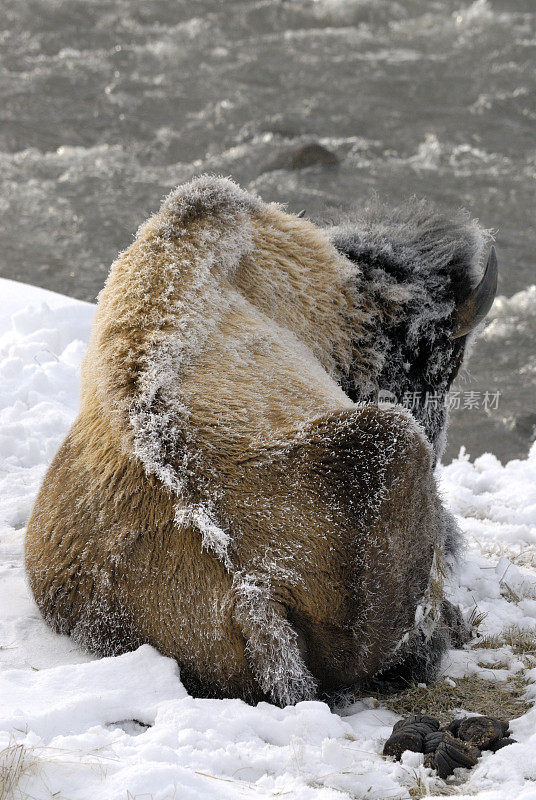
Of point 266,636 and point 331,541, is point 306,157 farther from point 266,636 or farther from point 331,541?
point 266,636

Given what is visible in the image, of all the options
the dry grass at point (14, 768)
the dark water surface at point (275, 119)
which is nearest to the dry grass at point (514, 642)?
the dry grass at point (14, 768)

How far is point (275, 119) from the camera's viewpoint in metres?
12.3

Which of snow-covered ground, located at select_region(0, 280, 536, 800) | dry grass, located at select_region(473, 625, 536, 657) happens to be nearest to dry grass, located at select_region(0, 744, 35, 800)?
snow-covered ground, located at select_region(0, 280, 536, 800)

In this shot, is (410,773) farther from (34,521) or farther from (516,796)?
(34,521)

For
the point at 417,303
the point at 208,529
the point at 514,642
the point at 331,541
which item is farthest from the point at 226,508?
the point at 417,303

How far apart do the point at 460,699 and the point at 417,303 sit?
1525 millimetres

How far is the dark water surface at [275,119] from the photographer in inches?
388

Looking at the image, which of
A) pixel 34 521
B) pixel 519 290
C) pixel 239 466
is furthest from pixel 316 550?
pixel 519 290

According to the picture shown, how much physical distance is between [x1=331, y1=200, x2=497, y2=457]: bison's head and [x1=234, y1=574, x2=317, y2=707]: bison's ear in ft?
4.29

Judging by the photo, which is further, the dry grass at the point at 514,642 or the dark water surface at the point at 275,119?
the dark water surface at the point at 275,119

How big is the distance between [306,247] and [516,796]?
7.12 feet

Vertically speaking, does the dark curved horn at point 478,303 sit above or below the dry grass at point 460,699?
above

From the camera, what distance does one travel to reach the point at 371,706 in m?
2.67

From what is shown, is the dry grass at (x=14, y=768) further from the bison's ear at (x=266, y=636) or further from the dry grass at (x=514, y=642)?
the dry grass at (x=514, y=642)
